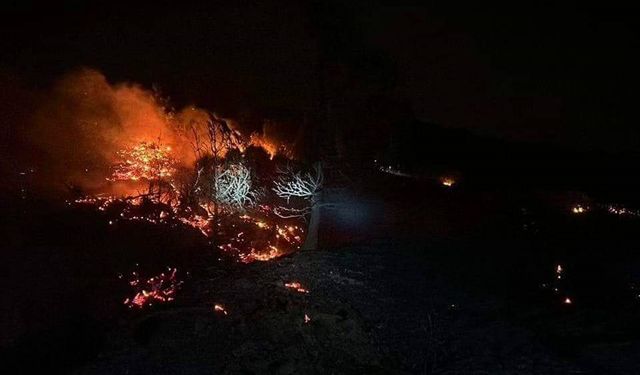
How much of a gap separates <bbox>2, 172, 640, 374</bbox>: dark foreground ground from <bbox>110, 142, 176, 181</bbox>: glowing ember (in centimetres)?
365

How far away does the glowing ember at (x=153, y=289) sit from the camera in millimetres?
11363

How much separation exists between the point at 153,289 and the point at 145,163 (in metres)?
8.94

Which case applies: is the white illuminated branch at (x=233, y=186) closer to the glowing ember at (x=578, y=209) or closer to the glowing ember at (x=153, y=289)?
the glowing ember at (x=153, y=289)

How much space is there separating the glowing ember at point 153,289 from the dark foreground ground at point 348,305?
327 millimetres

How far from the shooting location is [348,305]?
10516 mm

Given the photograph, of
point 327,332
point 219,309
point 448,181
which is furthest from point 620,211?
point 219,309

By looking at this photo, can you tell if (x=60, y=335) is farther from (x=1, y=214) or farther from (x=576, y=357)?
(x=576, y=357)

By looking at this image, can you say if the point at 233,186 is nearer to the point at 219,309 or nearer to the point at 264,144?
the point at 264,144

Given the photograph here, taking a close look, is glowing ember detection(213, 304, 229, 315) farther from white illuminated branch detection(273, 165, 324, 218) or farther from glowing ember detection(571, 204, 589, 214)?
glowing ember detection(571, 204, 589, 214)

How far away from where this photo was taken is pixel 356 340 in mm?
9055

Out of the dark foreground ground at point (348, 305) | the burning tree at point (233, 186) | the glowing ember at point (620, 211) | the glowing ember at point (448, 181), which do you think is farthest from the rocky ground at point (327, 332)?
the glowing ember at point (620, 211)

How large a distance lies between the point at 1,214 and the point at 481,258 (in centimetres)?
1457

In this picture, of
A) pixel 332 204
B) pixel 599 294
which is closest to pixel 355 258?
pixel 332 204

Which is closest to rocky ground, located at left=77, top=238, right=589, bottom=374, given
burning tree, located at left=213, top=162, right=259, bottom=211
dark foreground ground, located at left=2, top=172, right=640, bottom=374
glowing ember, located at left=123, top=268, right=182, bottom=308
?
dark foreground ground, located at left=2, top=172, right=640, bottom=374
